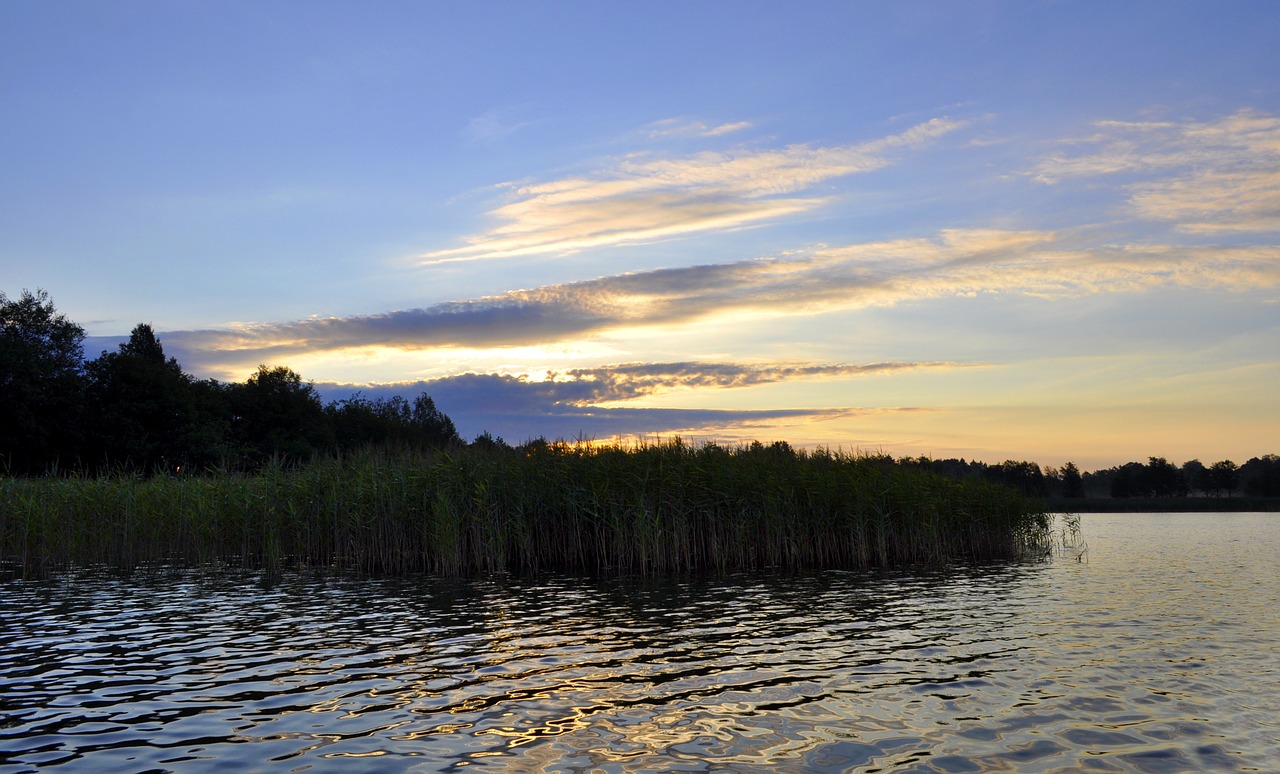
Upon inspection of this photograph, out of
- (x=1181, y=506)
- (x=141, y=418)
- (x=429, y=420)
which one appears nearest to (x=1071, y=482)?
(x=1181, y=506)

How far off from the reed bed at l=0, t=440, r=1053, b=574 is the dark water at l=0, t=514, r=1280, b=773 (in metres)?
4.44

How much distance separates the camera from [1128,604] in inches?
790

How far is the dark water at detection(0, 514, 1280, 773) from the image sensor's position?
908cm

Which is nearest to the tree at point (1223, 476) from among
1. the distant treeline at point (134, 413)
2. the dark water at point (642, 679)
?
the distant treeline at point (134, 413)

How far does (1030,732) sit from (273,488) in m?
25.2

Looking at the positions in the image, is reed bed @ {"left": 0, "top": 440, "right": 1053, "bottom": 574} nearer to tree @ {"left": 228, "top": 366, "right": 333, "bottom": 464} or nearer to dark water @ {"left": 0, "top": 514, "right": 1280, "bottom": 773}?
dark water @ {"left": 0, "top": 514, "right": 1280, "bottom": 773}

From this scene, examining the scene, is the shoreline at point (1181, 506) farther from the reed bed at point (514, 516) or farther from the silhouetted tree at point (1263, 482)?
the reed bed at point (514, 516)

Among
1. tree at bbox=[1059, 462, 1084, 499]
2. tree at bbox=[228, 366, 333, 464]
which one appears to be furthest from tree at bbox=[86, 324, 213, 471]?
tree at bbox=[1059, 462, 1084, 499]

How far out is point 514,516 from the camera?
88.9 feet

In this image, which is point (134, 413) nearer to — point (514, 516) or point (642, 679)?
point (514, 516)

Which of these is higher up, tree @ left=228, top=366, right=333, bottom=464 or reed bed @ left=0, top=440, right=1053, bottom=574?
tree @ left=228, top=366, right=333, bottom=464

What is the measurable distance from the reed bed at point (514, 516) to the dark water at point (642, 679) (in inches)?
175


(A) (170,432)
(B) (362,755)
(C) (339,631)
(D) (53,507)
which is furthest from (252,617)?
(A) (170,432)

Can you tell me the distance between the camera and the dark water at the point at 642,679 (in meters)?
9.08
